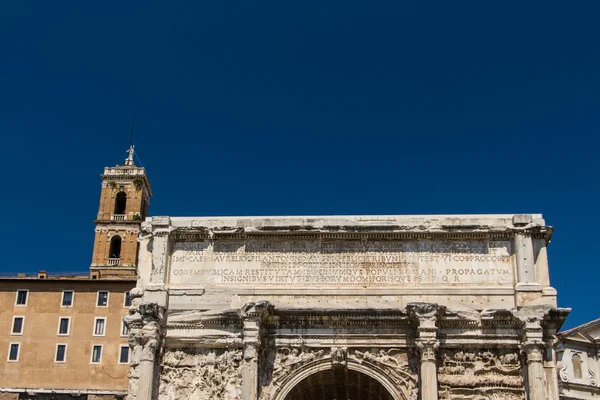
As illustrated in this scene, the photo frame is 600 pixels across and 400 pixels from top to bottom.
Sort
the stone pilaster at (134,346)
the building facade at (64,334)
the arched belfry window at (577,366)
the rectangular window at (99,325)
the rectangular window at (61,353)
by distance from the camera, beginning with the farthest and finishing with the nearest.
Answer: the rectangular window at (99,325) < the rectangular window at (61,353) < the building facade at (64,334) < the arched belfry window at (577,366) < the stone pilaster at (134,346)

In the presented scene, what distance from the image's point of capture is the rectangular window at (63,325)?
42.0m

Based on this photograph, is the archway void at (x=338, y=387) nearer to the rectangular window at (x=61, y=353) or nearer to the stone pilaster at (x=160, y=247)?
the stone pilaster at (x=160, y=247)

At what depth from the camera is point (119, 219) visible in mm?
57438

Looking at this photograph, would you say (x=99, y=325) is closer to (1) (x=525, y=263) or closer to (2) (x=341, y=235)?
(2) (x=341, y=235)

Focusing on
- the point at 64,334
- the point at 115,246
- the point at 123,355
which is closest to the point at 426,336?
the point at 123,355

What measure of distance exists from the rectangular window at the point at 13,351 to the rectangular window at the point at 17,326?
59 centimetres

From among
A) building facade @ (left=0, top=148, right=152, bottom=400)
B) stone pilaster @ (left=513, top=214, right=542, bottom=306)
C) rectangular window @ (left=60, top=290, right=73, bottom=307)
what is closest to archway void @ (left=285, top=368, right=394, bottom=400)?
stone pilaster @ (left=513, top=214, right=542, bottom=306)

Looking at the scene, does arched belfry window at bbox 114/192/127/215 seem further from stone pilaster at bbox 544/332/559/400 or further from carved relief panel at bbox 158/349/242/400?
stone pilaster at bbox 544/332/559/400

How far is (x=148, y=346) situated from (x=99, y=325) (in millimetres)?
25535

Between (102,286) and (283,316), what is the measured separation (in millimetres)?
26569

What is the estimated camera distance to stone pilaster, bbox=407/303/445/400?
17.4 metres

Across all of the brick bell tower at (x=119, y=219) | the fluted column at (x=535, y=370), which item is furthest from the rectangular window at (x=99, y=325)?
the fluted column at (x=535, y=370)

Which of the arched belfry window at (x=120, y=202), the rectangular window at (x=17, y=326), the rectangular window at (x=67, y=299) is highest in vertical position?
the arched belfry window at (x=120, y=202)

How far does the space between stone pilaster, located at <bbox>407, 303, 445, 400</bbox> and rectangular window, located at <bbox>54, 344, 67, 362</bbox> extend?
27949 mm
